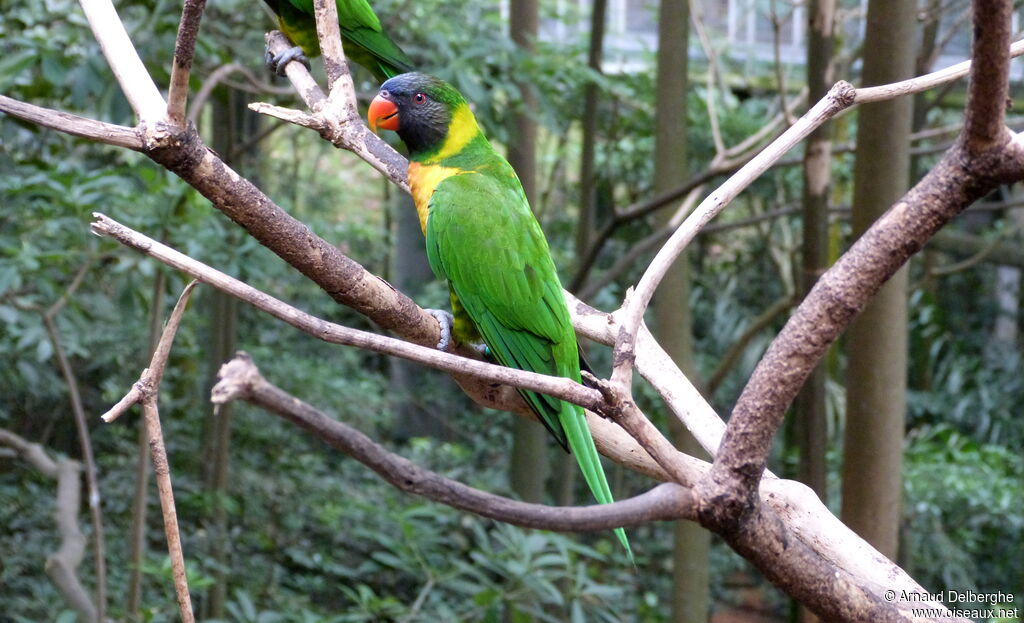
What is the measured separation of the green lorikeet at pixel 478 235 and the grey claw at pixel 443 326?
0.05 metres

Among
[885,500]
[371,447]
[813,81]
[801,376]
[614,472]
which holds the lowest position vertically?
[614,472]

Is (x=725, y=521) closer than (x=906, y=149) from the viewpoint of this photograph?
Yes

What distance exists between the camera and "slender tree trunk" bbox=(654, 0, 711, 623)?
315 cm

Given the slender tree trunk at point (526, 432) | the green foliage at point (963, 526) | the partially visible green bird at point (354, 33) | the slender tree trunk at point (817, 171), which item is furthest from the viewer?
the green foliage at point (963, 526)

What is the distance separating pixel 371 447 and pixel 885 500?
6.89 feet

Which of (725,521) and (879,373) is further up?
(879,373)

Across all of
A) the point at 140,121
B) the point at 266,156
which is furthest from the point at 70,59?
the point at 266,156

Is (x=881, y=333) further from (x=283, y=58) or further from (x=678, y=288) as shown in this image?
(x=283, y=58)

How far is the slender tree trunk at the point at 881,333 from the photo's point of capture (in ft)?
7.86

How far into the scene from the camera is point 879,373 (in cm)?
243

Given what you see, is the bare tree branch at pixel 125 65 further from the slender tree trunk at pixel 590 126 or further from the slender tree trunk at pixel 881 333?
the slender tree trunk at pixel 590 126

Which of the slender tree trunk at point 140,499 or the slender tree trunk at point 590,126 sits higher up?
the slender tree trunk at point 590,126

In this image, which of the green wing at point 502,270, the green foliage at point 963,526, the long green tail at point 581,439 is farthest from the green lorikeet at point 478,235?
the green foliage at point 963,526

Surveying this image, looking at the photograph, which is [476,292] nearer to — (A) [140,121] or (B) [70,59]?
(A) [140,121]
